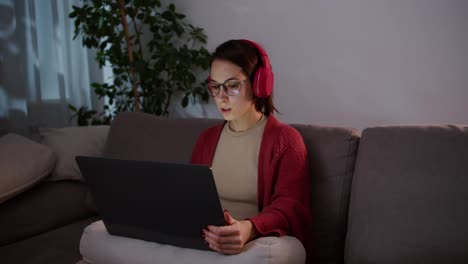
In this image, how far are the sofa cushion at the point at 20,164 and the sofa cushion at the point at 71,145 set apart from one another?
2.5 inches

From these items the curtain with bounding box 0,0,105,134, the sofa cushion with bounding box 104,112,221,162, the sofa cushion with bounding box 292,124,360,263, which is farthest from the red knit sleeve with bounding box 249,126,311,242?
the curtain with bounding box 0,0,105,134

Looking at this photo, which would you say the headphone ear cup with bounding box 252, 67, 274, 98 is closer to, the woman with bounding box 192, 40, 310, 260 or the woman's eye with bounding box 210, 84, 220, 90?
the woman with bounding box 192, 40, 310, 260

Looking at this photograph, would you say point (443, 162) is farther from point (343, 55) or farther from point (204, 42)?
point (204, 42)

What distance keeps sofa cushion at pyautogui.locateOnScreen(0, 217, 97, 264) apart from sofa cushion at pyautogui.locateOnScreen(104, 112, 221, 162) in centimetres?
35

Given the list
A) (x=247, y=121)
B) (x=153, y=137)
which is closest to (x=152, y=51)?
(x=153, y=137)

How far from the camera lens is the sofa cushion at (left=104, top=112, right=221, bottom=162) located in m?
1.66

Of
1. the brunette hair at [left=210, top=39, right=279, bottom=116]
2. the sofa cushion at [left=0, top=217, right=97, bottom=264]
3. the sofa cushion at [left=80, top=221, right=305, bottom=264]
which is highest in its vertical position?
the brunette hair at [left=210, top=39, right=279, bottom=116]

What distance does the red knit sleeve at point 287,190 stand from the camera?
1.16m

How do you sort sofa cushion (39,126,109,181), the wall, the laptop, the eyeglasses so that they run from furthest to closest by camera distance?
sofa cushion (39,126,109,181), the wall, the eyeglasses, the laptop

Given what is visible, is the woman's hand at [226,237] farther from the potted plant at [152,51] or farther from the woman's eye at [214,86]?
the potted plant at [152,51]

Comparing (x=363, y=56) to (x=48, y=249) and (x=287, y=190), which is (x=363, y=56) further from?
(x=48, y=249)

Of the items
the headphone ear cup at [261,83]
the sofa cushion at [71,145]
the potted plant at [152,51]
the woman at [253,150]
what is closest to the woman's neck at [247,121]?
the woman at [253,150]

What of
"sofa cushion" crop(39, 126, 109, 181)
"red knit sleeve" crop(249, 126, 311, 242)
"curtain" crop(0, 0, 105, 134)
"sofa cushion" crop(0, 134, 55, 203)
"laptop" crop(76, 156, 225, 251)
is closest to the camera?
"laptop" crop(76, 156, 225, 251)

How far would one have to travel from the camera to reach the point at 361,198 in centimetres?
130
